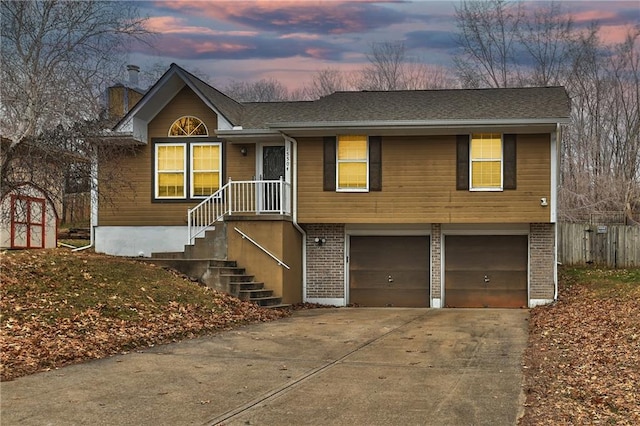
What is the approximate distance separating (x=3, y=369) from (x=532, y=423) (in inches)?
245

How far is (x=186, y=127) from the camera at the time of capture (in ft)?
65.5

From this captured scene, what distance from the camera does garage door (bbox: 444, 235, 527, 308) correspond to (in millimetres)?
18703

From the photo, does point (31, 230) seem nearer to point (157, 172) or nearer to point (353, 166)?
point (157, 172)

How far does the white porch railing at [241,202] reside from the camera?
60.7 feet

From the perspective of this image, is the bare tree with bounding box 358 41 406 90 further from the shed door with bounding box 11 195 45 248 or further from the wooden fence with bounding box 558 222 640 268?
the shed door with bounding box 11 195 45 248

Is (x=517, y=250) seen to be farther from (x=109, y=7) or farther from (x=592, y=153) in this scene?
(x=592, y=153)

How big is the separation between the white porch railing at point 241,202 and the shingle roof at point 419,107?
1820 millimetres

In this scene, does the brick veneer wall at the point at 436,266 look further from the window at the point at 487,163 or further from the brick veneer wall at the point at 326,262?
the brick veneer wall at the point at 326,262

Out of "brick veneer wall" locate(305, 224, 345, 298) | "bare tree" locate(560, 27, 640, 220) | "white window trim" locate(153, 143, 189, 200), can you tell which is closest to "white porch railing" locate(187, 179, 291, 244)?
"white window trim" locate(153, 143, 189, 200)

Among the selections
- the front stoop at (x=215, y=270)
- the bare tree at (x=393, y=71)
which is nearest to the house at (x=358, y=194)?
the front stoop at (x=215, y=270)

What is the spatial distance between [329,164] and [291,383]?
10.7m

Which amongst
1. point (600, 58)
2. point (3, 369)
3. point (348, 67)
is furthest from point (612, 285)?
point (348, 67)

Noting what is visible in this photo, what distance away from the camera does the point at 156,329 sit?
11.6 metres

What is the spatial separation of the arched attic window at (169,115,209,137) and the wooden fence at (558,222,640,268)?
1375 cm
